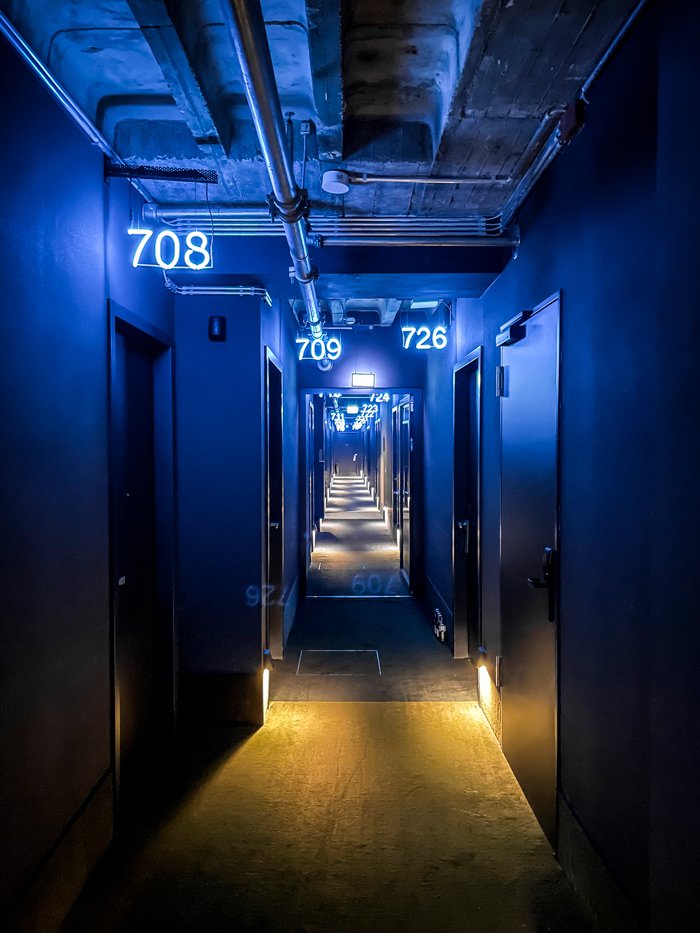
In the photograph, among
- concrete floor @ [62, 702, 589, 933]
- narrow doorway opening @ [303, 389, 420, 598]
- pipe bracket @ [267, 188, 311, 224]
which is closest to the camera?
concrete floor @ [62, 702, 589, 933]

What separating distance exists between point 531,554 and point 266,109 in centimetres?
227

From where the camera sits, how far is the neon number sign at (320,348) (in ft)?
19.3

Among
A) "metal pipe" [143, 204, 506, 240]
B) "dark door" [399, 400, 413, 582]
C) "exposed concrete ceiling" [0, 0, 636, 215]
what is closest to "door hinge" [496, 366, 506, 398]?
"metal pipe" [143, 204, 506, 240]

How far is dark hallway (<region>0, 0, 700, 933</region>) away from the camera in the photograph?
177 cm

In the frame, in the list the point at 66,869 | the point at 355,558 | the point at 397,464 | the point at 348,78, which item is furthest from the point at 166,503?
the point at 397,464

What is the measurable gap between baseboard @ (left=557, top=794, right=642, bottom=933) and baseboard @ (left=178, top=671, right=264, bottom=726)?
6.55 feet

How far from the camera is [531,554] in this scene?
9.32ft

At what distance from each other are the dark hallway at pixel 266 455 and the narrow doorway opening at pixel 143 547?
0.08 ft

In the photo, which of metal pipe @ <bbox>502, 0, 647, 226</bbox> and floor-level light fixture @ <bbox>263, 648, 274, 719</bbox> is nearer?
metal pipe @ <bbox>502, 0, 647, 226</bbox>

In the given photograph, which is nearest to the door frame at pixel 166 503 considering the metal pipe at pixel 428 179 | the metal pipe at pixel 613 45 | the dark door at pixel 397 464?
the metal pipe at pixel 428 179

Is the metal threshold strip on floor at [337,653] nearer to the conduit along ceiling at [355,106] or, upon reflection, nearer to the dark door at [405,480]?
the dark door at [405,480]

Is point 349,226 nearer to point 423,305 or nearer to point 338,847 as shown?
point 423,305

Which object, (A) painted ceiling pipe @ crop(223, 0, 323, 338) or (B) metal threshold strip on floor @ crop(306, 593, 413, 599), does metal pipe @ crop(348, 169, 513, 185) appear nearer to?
(A) painted ceiling pipe @ crop(223, 0, 323, 338)

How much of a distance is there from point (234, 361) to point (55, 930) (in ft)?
9.77
